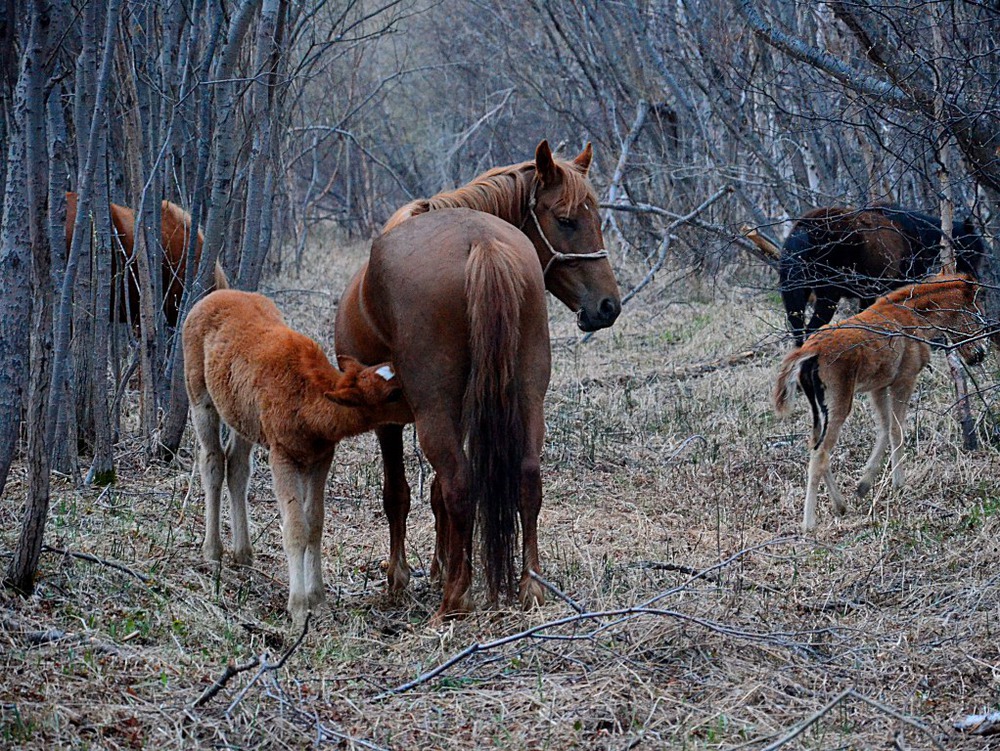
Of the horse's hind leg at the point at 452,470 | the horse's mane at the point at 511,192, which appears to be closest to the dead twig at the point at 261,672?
the horse's hind leg at the point at 452,470

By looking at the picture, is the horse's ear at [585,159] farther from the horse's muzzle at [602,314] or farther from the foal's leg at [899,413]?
the foal's leg at [899,413]

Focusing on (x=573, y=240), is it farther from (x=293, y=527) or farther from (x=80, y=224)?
(x=80, y=224)

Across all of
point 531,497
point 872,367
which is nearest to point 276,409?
point 531,497

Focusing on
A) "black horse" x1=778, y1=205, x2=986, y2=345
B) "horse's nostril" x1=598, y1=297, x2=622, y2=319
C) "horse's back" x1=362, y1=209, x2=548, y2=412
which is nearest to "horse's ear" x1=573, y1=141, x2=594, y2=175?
"horse's nostril" x1=598, y1=297, x2=622, y2=319

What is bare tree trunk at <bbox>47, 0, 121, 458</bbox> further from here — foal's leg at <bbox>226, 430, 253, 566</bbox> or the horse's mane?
the horse's mane

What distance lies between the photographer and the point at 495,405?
4.57 meters

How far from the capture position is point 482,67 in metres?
22.4

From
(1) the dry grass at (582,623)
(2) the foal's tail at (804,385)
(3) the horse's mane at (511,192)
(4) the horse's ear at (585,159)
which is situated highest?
(4) the horse's ear at (585,159)

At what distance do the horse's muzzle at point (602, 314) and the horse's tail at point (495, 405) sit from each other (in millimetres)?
1111

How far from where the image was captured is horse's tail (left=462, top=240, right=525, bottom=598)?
4.52 metres

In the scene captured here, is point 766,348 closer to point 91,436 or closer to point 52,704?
point 91,436

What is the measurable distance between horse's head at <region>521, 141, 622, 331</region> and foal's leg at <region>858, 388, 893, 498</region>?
7.80 feet

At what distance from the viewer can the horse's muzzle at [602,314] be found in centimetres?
572

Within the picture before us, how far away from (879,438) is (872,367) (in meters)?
0.57
